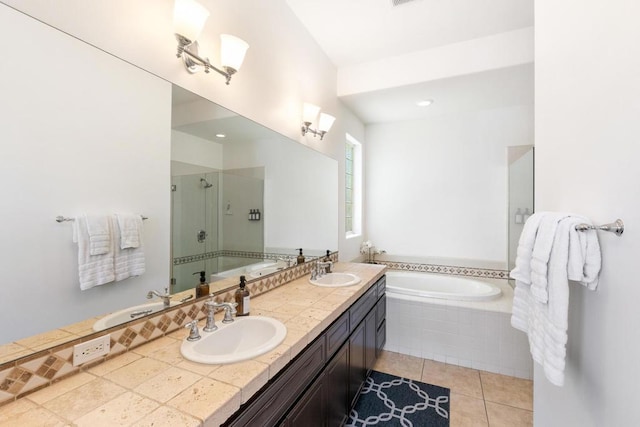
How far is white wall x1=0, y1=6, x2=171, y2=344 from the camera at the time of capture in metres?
0.81

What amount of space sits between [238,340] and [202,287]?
33 cm

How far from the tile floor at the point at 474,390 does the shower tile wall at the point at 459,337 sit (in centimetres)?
8

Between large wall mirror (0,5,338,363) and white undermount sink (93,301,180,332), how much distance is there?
0.08 ft

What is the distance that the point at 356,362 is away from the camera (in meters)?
1.93

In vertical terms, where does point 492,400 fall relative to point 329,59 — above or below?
below

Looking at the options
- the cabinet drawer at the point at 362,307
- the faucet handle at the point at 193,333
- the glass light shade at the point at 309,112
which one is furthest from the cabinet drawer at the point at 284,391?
the glass light shade at the point at 309,112

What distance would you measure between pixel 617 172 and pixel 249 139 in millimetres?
1730

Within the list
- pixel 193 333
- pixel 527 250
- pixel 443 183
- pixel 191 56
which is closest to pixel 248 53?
pixel 191 56

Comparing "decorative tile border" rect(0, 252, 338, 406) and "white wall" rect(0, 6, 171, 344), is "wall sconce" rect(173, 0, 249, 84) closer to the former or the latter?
"white wall" rect(0, 6, 171, 344)

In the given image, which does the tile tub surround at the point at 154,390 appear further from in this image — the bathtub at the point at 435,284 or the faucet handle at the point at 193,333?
the bathtub at the point at 435,284

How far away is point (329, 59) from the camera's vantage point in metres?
2.84

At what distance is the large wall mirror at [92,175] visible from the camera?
2.68 feet

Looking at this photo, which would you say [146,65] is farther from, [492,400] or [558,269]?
[492,400]

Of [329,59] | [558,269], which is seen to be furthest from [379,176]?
[558,269]
